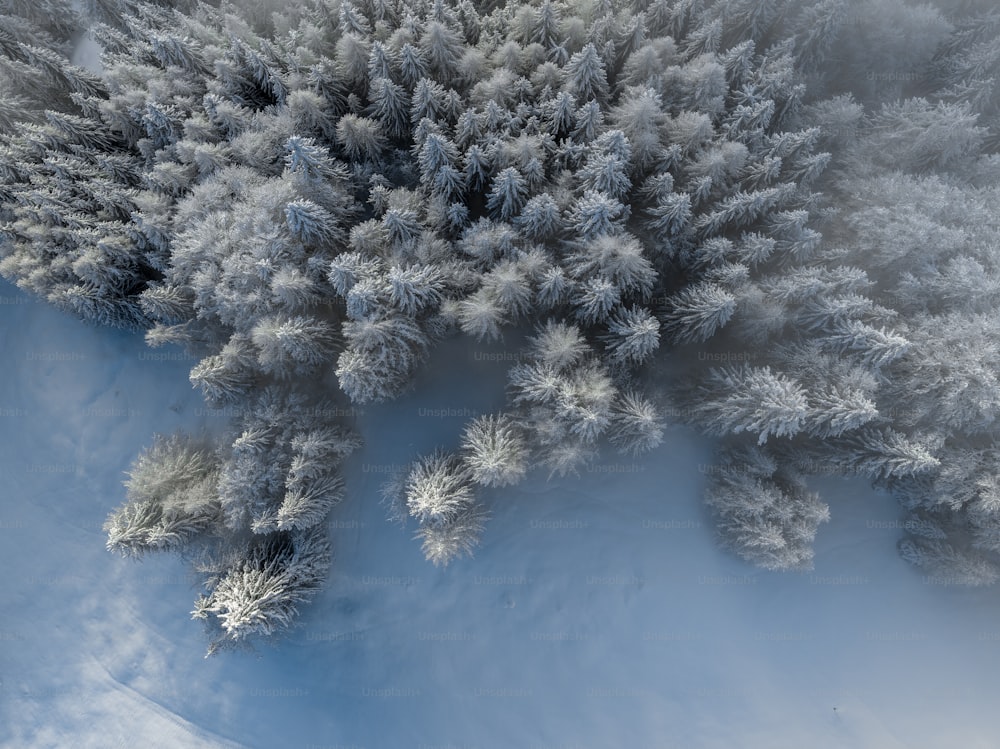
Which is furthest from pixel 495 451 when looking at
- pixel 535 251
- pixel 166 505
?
pixel 166 505

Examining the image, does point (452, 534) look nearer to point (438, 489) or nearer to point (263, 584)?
point (438, 489)

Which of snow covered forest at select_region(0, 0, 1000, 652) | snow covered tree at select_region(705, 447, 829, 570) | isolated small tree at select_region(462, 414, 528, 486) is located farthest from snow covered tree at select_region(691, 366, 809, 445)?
isolated small tree at select_region(462, 414, 528, 486)

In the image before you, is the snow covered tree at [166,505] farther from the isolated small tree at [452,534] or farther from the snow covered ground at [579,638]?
the isolated small tree at [452,534]

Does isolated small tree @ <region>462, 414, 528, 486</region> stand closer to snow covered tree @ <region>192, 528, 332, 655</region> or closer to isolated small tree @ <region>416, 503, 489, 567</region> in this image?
isolated small tree @ <region>416, 503, 489, 567</region>

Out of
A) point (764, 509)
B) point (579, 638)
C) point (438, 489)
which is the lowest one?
point (579, 638)

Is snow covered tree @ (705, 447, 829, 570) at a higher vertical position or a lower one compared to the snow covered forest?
lower

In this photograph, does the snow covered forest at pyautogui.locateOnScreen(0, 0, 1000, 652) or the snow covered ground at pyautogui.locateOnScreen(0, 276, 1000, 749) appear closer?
the snow covered forest at pyautogui.locateOnScreen(0, 0, 1000, 652)

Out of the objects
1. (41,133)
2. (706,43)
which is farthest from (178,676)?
(706,43)
